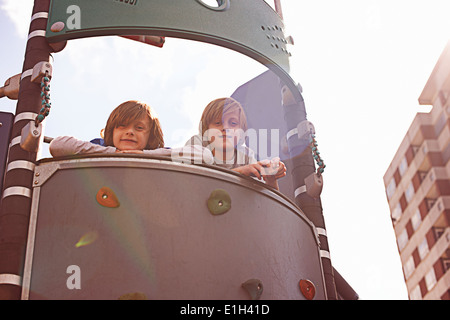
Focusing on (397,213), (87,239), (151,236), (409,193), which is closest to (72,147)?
(87,239)

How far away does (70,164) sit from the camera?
185 inches

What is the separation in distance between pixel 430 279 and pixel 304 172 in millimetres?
42024

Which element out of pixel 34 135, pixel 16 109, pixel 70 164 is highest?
pixel 16 109

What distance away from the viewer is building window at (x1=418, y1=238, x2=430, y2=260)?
152ft

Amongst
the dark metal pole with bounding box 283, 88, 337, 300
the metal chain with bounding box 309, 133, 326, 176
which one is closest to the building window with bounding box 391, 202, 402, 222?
the dark metal pole with bounding box 283, 88, 337, 300

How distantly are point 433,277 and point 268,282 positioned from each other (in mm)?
43307

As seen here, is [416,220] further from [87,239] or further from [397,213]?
[87,239]

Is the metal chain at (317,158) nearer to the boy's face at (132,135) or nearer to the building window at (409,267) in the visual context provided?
the boy's face at (132,135)

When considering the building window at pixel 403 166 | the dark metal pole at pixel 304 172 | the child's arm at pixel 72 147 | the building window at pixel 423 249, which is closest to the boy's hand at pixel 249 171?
the child's arm at pixel 72 147

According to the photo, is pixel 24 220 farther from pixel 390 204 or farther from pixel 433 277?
pixel 390 204

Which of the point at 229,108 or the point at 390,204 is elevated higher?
the point at 390,204

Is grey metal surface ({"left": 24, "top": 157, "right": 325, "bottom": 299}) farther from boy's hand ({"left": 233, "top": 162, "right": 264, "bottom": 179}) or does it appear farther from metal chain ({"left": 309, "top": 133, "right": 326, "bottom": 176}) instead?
metal chain ({"left": 309, "top": 133, "right": 326, "bottom": 176})

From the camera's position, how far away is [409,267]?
1933 inches
